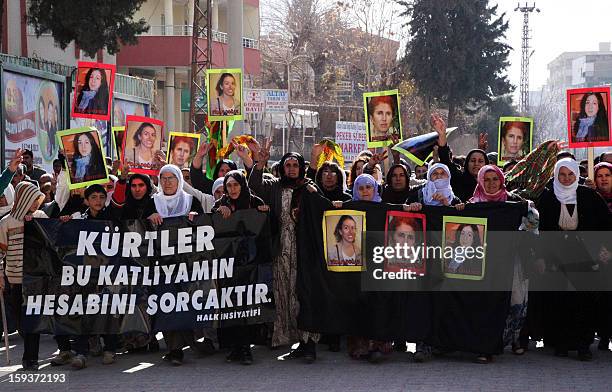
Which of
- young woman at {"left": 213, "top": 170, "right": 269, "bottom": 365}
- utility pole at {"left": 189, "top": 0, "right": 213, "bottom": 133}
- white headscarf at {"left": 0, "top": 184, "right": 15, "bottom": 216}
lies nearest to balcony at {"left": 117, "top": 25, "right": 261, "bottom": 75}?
utility pole at {"left": 189, "top": 0, "right": 213, "bottom": 133}

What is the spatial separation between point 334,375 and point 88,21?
16.7 metres

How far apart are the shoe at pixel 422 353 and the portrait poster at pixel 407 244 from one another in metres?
0.62

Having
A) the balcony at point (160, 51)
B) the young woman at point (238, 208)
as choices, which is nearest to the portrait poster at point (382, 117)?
the young woman at point (238, 208)

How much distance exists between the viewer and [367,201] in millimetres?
9062

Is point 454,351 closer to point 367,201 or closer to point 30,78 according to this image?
point 367,201

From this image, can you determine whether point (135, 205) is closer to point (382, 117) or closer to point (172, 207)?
point (172, 207)

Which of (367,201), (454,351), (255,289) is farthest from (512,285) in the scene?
(255,289)

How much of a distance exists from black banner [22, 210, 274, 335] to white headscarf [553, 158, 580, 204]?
2659 mm

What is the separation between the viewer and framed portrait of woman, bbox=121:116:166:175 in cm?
1124

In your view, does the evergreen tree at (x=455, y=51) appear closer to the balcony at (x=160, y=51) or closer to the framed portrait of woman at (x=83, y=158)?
the balcony at (x=160, y=51)

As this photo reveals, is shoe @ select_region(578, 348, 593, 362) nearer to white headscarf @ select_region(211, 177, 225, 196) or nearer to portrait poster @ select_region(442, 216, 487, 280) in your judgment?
portrait poster @ select_region(442, 216, 487, 280)

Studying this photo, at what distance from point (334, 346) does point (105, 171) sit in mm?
2553

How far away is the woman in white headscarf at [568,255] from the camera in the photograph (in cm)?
916

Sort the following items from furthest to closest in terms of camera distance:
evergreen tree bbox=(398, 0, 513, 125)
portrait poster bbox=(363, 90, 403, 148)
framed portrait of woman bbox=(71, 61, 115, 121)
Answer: evergreen tree bbox=(398, 0, 513, 125)
portrait poster bbox=(363, 90, 403, 148)
framed portrait of woman bbox=(71, 61, 115, 121)
